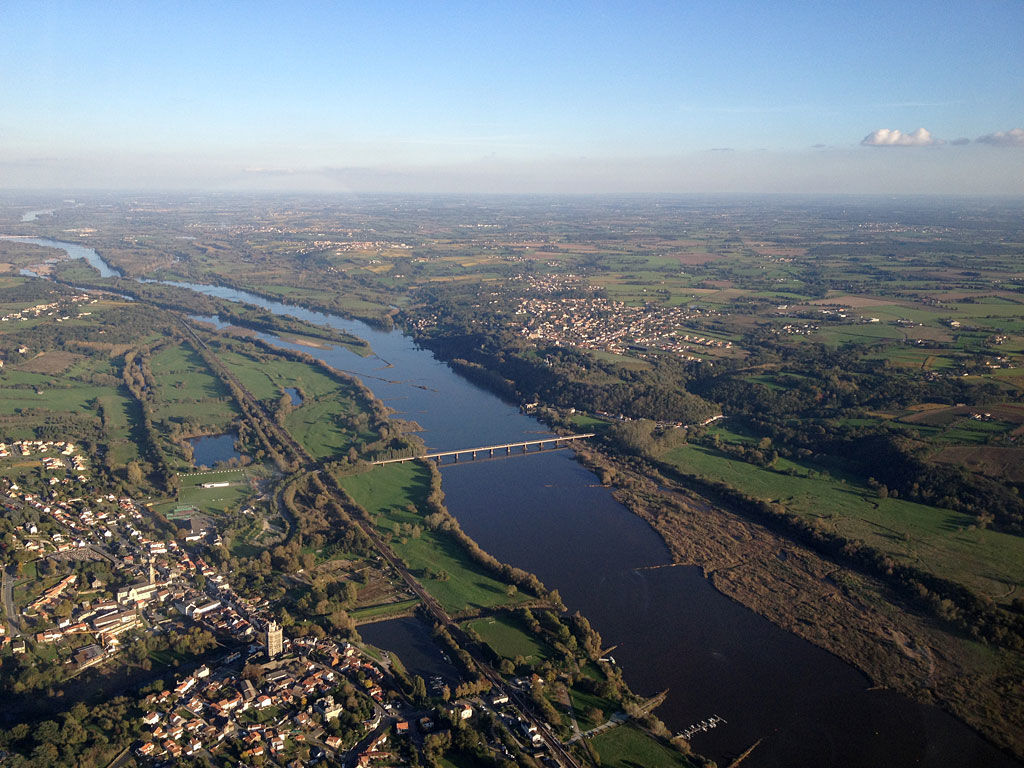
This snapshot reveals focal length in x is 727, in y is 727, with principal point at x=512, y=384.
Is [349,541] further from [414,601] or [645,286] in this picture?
[645,286]

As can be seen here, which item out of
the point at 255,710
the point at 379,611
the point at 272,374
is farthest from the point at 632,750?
the point at 272,374

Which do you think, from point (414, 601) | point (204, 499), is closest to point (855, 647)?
point (414, 601)

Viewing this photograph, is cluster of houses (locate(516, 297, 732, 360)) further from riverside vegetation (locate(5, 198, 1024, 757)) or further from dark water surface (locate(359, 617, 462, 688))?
dark water surface (locate(359, 617, 462, 688))

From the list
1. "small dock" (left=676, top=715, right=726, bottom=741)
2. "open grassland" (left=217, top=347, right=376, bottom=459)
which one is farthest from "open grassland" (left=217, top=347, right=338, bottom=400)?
"small dock" (left=676, top=715, right=726, bottom=741)

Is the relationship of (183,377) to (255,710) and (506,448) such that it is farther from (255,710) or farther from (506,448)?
(255,710)

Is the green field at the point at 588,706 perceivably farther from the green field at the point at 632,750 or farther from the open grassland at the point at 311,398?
the open grassland at the point at 311,398
